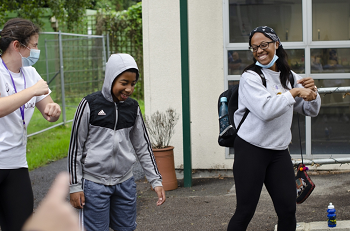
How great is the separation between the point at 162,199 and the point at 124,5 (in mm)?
31497

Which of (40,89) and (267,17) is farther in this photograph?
(267,17)

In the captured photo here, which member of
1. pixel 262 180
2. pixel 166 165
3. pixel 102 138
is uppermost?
pixel 102 138

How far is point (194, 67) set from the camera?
262 inches

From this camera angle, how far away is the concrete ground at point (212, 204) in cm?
479

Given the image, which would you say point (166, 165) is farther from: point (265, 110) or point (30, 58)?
point (30, 58)

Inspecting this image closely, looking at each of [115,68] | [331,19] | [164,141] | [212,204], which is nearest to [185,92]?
[164,141]

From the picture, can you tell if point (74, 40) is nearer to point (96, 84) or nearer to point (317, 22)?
point (96, 84)

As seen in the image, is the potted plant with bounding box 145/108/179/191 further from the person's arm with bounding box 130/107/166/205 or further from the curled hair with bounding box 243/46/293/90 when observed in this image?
the curled hair with bounding box 243/46/293/90

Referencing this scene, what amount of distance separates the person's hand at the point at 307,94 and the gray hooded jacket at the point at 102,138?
1.21 m

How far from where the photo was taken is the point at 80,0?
13031 millimetres

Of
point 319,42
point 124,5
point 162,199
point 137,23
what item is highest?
point 124,5

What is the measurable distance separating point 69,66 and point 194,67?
6.75 meters

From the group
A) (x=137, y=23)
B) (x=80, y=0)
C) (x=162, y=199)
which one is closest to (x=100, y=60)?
(x=80, y=0)

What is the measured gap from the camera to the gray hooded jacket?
2.88 m
